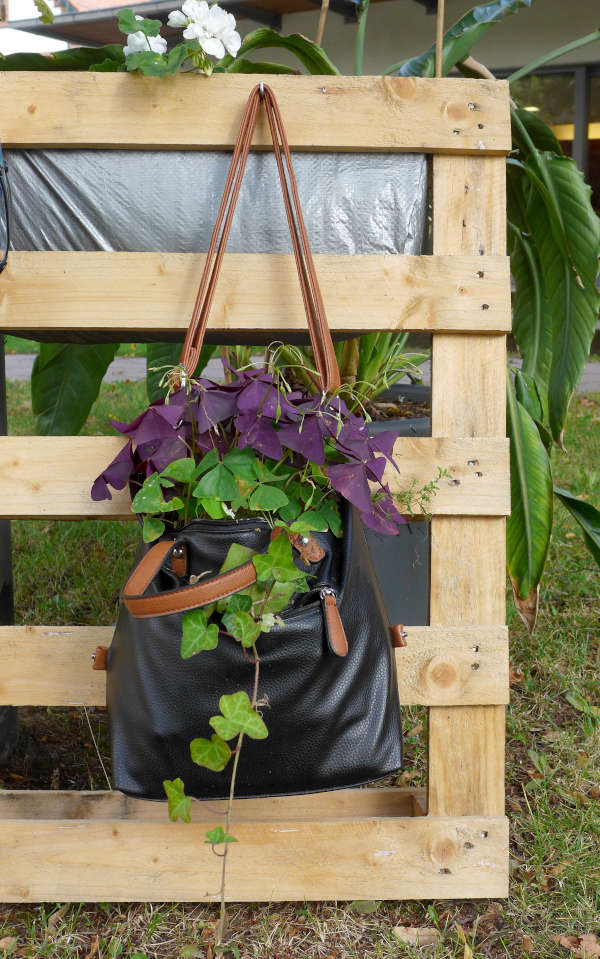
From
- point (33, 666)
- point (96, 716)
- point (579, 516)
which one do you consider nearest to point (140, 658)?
point (33, 666)

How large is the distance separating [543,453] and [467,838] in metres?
0.82

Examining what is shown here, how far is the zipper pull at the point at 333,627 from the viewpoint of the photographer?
3.66 feet

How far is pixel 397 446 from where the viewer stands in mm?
1331

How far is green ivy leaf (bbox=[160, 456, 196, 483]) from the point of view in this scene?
3.57ft

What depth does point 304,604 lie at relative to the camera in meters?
1.14

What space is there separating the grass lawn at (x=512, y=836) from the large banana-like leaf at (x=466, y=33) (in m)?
1.40

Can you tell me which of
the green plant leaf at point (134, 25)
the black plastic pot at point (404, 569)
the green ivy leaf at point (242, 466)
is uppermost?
the green plant leaf at point (134, 25)

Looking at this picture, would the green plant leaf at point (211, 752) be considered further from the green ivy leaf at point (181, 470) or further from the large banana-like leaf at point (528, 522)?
the large banana-like leaf at point (528, 522)

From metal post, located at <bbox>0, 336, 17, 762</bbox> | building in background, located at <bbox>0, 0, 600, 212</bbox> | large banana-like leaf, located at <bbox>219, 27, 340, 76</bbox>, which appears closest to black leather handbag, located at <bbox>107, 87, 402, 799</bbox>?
metal post, located at <bbox>0, 336, 17, 762</bbox>

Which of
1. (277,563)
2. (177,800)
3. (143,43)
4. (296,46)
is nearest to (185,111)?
(143,43)

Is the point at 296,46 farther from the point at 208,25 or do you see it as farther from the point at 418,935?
the point at 418,935

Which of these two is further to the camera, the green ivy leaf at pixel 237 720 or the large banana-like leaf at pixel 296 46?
the large banana-like leaf at pixel 296 46

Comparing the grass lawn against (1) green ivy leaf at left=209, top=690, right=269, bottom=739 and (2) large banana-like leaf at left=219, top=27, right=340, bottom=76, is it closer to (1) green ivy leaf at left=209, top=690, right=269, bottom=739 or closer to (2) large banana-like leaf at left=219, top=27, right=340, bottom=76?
(1) green ivy leaf at left=209, top=690, right=269, bottom=739

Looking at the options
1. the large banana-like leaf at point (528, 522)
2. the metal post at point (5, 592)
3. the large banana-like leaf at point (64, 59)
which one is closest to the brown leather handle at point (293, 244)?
the large banana-like leaf at point (64, 59)
